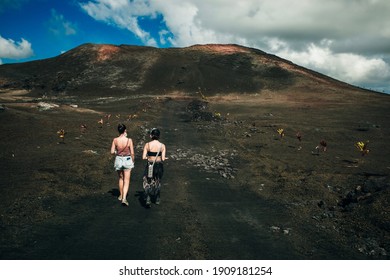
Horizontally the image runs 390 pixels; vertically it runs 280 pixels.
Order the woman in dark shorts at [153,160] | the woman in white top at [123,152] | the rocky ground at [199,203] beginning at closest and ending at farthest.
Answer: the rocky ground at [199,203]
the woman in white top at [123,152]
the woman in dark shorts at [153,160]

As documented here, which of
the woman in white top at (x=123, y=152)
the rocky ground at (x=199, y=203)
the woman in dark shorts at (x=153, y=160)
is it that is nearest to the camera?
the rocky ground at (x=199, y=203)

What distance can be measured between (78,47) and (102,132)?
101 m

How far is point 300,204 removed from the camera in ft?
39.3

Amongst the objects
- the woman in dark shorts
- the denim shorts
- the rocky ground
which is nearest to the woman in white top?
the denim shorts

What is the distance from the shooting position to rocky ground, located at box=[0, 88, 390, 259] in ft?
26.2

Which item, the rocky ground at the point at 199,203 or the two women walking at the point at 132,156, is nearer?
the rocky ground at the point at 199,203

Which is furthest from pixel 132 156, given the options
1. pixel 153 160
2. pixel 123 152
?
pixel 153 160

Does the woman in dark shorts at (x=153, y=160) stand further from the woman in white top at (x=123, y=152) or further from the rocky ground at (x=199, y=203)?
the rocky ground at (x=199, y=203)

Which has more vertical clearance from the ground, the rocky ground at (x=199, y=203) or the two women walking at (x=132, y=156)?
the two women walking at (x=132, y=156)

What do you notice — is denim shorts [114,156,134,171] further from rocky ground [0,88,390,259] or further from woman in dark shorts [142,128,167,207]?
rocky ground [0,88,390,259]

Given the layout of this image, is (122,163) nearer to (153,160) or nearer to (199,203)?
(153,160)

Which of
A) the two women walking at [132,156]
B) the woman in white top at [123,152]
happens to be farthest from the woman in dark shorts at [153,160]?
the woman in white top at [123,152]

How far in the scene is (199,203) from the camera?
11.6 meters

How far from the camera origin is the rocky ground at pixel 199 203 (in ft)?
26.2
